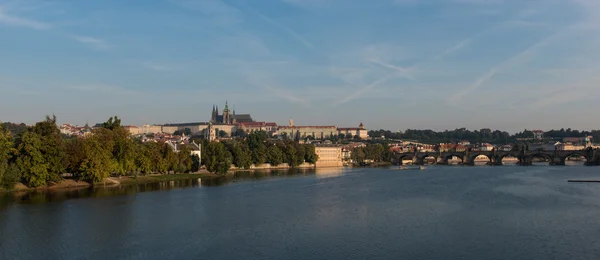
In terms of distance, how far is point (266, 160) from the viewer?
78.8 m

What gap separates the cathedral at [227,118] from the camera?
587ft

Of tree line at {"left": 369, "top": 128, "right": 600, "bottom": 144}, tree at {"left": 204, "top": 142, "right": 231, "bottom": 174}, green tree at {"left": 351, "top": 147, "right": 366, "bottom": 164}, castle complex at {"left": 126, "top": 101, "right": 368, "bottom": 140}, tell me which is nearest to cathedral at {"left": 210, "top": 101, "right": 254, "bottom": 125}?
castle complex at {"left": 126, "top": 101, "right": 368, "bottom": 140}

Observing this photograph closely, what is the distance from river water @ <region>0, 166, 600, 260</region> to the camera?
20.9 m

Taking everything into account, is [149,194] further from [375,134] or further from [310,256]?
[375,134]

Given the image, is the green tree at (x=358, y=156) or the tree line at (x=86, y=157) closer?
the tree line at (x=86, y=157)

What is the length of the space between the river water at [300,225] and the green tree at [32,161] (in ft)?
6.17

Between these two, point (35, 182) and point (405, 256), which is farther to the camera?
point (35, 182)

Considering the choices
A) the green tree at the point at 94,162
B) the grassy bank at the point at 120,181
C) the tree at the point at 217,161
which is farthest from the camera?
the tree at the point at 217,161

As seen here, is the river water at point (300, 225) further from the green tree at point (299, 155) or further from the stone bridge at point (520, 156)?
the stone bridge at point (520, 156)

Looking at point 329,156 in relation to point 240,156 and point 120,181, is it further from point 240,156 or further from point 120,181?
point 120,181

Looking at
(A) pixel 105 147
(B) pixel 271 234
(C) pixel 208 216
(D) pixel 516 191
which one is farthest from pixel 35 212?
(D) pixel 516 191

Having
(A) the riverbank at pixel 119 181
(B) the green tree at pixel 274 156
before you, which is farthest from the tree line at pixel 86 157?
(B) the green tree at pixel 274 156

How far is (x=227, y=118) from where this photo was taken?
180m

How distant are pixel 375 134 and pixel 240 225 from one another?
174 meters
